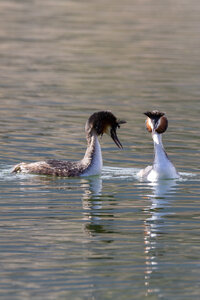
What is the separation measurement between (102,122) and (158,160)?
60.5 inches

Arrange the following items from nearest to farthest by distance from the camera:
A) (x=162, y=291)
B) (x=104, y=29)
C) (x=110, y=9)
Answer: (x=162, y=291) < (x=104, y=29) < (x=110, y=9)

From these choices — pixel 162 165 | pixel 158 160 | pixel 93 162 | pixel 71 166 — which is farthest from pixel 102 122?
pixel 162 165

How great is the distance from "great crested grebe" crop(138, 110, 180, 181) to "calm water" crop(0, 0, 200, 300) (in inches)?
10.8

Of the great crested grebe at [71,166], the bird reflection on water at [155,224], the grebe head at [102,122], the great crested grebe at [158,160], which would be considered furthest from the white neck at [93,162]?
the bird reflection on water at [155,224]

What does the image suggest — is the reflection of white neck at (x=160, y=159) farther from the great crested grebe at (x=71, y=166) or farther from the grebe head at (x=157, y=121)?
the great crested grebe at (x=71, y=166)

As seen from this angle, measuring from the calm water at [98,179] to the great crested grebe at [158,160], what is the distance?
27cm

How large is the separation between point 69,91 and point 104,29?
18289 mm

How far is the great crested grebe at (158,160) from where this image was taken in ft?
54.0

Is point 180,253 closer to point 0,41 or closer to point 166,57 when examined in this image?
point 166,57

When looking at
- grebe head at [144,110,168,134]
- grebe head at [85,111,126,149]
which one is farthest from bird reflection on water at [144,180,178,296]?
grebe head at [85,111,126,149]

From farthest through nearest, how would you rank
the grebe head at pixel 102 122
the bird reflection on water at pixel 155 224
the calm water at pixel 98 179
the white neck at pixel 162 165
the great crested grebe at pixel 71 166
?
the grebe head at pixel 102 122 → the great crested grebe at pixel 71 166 → the white neck at pixel 162 165 → the bird reflection on water at pixel 155 224 → the calm water at pixel 98 179

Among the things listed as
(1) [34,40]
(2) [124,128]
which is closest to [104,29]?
(1) [34,40]

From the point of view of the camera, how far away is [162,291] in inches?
407

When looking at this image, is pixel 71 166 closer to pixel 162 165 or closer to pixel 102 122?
pixel 102 122
